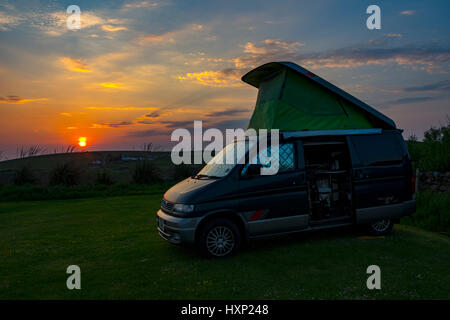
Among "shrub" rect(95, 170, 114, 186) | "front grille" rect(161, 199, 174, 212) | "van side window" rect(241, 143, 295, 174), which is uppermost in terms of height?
"van side window" rect(241, 143, 295, 174)

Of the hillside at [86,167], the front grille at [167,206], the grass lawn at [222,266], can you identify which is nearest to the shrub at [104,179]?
the hillside at [86,167]

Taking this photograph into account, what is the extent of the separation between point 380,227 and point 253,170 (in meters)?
3.53

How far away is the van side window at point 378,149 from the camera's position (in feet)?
25.3

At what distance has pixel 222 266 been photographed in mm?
6125

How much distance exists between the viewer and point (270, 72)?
8047 millimetres

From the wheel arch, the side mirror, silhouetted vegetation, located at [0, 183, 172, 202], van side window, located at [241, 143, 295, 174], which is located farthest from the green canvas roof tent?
silhouetted vegetation, located at [0, 183, 172, 202]

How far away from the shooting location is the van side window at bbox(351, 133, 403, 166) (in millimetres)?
7715

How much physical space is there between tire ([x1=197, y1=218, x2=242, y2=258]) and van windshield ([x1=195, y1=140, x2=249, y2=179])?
905 millimetres

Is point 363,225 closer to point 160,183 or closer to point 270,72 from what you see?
point 270,72

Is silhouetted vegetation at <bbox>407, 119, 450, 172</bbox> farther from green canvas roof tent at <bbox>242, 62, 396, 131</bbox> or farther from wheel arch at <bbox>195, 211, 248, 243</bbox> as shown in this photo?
wheel arch at <bbox>195, 211, 248, 243</bbox>

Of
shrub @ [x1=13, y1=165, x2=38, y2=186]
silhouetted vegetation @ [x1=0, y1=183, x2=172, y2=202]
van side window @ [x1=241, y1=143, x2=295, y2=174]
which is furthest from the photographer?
shrub @ [x1=13, y1=165, x2=38, y2=186]

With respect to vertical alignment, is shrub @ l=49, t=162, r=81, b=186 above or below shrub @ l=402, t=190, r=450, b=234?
above
